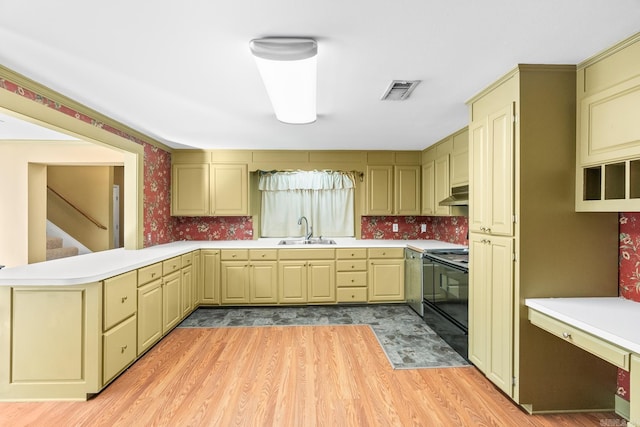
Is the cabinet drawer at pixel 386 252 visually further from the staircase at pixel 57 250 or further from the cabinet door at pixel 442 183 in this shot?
the staircase at pixel 57 250

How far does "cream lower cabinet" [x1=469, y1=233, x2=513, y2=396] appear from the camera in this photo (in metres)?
2.06

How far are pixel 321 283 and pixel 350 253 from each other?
0.57 metres

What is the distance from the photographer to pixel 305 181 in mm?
4961

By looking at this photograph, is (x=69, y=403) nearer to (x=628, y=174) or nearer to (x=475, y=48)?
(x=475, y=48)

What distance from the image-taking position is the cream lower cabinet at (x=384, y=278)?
4.22 meters

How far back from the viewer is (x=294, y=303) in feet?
13.7

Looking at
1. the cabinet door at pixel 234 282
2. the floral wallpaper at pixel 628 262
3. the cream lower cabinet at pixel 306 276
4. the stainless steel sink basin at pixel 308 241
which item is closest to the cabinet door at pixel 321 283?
the cream lower cabinet at pixel 306 276

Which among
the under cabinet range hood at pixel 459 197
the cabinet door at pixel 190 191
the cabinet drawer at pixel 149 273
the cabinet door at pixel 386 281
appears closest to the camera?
the cabinet drawer at pixel 149 273

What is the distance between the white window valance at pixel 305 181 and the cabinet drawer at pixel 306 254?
1183mm

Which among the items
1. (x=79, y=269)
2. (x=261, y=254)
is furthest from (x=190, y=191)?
(x=79, y=269)

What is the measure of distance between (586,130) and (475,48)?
2.93 ft

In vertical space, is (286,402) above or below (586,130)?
below

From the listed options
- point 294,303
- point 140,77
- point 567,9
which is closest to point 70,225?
point 294,303

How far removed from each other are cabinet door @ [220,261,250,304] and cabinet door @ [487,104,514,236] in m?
3.03
